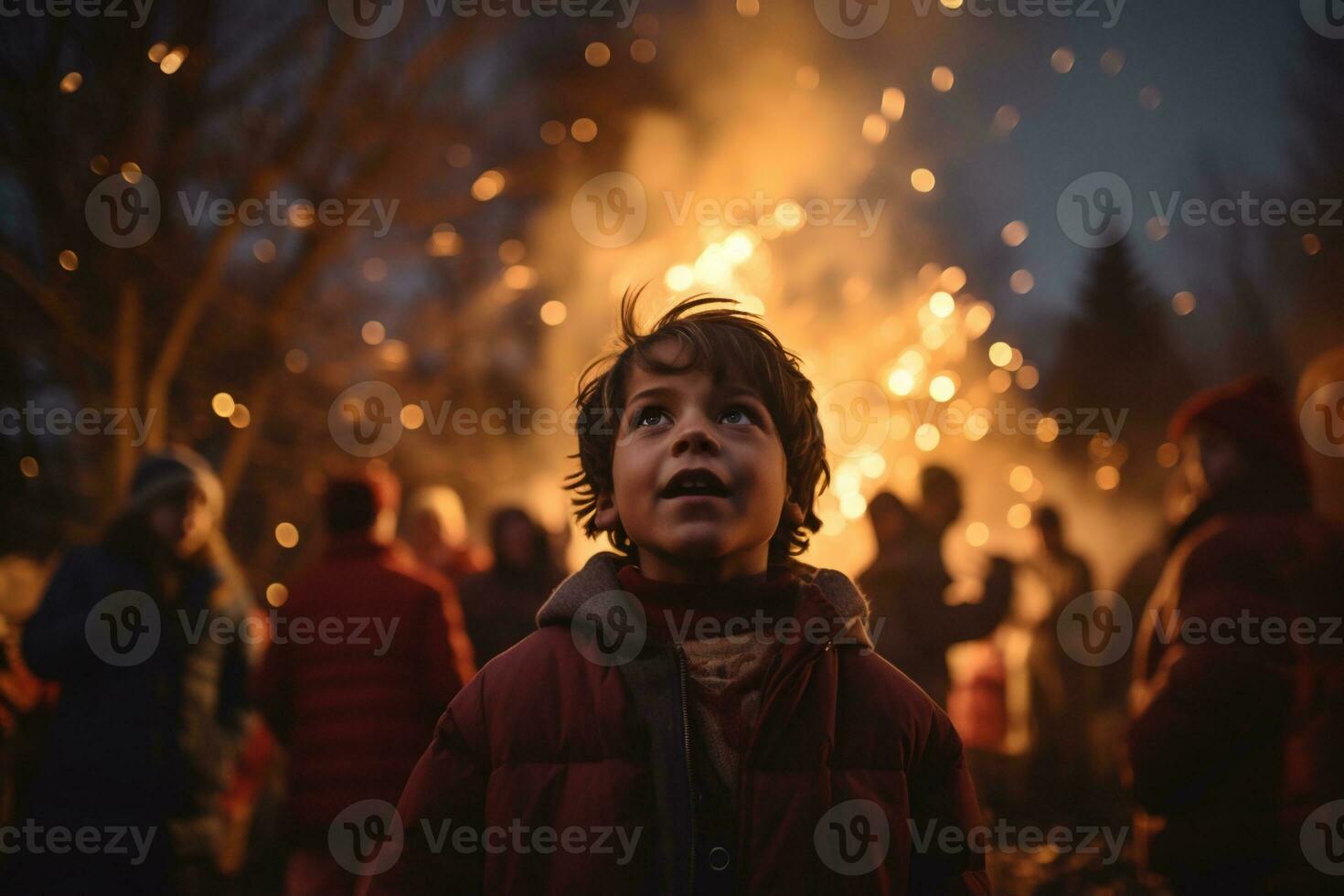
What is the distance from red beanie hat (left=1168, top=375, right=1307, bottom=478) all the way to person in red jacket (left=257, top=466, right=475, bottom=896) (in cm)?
281

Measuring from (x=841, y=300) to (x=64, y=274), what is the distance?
6.42 meters

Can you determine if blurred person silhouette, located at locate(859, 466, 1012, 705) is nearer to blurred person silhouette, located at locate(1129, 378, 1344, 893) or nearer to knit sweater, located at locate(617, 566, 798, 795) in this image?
blurred person silhouette, located at locate(1129, 378, 1344, 893)

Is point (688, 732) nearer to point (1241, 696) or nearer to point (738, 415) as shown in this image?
point (738, 415)

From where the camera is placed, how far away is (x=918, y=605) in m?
5.66

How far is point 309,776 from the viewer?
4301mm

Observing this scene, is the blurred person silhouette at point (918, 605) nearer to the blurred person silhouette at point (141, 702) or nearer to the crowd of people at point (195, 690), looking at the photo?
the crowd of people at point (195, 690)

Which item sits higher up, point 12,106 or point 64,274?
point 12,106

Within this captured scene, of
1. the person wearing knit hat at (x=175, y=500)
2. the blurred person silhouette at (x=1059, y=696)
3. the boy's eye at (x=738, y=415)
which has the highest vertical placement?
the person wearing knit hat at (x=175, y=500)

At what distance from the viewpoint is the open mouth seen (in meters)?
2.06

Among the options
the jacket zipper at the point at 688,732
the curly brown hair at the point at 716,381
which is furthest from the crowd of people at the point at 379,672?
the jacket zipper at the point at 688,732

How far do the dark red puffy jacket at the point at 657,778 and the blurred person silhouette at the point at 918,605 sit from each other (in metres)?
3.46

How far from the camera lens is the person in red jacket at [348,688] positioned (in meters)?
4.26

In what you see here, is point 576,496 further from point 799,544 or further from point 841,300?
point 841,300

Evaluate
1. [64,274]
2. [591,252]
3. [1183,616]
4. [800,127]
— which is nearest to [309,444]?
[591,252]
